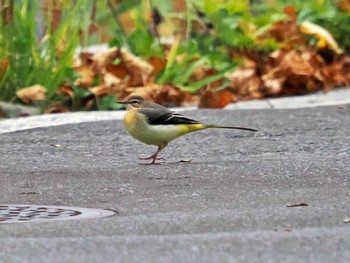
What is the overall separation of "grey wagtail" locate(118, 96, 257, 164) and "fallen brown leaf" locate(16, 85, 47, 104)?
292cm

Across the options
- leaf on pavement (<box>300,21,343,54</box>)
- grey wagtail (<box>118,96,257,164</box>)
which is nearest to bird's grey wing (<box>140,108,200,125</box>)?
grey wagtail (<box>118,96,257,164</box>)

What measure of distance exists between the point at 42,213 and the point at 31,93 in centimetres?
486

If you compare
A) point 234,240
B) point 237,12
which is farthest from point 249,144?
point 237,12

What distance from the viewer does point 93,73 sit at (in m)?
12.1

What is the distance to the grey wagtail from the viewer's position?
812 cm

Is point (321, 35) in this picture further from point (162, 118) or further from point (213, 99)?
point (162, 118)

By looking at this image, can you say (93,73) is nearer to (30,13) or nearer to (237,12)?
(30,13)

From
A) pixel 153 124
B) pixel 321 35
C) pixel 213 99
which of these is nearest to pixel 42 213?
pixel 153 124

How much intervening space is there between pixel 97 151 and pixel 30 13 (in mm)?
2991

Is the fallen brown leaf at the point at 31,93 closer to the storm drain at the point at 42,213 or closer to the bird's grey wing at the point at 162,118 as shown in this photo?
the bird's grey wing at the point at 162,118

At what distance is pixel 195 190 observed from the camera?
7031 millimetres

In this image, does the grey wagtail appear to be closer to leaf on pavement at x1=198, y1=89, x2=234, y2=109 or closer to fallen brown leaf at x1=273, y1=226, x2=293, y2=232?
fallen brown leaf at x1=273, y1=226, x2=293, y2=232

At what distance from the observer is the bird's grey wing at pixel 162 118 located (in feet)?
26.9

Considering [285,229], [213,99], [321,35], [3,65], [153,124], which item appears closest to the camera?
[285,229]
